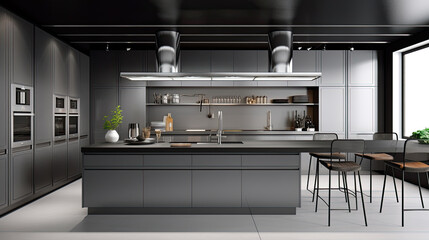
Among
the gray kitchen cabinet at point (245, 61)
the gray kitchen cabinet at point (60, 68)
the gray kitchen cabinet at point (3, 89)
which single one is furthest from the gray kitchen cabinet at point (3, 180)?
the gray kitchen cabinet at point (245, 61)

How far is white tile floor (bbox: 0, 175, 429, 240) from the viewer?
321cm

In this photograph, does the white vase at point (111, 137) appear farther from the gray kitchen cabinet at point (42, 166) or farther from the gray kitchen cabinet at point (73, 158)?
the gray kitchen cabinet at point (73, 158)

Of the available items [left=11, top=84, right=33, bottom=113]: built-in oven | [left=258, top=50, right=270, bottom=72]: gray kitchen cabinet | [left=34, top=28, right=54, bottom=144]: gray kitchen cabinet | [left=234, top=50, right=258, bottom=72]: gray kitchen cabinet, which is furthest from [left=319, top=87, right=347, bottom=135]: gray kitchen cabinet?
[left=11, top=84, right=33, bottom=113]: built-in oven

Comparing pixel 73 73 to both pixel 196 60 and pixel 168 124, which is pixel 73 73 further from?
pixel 196 60

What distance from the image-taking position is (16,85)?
4.10 metres

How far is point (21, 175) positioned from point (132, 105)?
2791 mm

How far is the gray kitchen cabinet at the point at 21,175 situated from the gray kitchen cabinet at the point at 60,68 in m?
1.30

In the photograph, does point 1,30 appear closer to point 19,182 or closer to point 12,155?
point 12,155

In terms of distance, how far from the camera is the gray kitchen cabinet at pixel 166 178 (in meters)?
3.79

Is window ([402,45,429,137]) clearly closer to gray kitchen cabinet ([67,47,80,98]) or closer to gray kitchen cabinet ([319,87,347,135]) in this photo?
gray kitchen cabinet ([319,87,347,135])

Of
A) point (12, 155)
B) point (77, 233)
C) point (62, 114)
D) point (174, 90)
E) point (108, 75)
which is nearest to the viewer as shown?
point (77, 233)

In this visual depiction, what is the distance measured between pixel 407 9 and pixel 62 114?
5.43 metres

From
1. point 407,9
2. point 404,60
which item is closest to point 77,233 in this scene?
point 407,9

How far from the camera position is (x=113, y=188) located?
3789 millimetres
